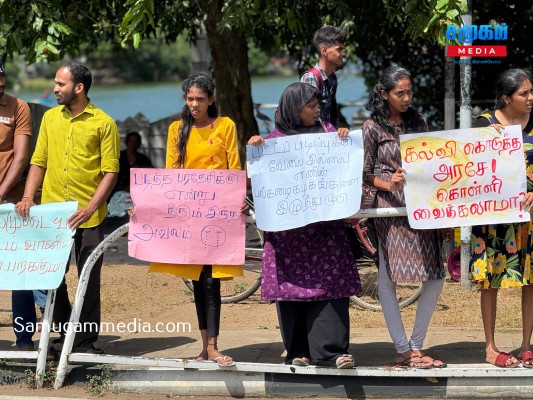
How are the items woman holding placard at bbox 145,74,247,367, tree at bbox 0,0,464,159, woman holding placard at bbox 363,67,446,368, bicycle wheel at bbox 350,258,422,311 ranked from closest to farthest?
woman holding placard at bbox 363,67,446,368 → woman holding placard at bbox 145,74,247,367 → bicycle wheel at bbox 350,258,422,311 → tree at bbox 0,0,464,159

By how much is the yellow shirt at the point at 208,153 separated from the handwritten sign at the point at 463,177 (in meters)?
1.06

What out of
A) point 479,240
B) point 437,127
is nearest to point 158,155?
point 437,127

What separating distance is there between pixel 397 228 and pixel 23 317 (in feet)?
8.40

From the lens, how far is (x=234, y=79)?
→ 13758 millimetres

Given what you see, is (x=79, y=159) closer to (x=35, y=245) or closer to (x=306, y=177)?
(x=35, y=245)

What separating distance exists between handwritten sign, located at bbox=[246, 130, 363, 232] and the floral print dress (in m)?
0.79

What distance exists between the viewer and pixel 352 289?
617 centimetres

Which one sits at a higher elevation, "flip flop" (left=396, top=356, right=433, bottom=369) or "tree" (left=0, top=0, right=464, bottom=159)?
"tree" (left=0, top=0, right=464, bottom=159)

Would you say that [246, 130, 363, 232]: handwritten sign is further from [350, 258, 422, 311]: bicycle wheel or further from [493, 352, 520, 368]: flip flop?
[350, 258, 422, 311]: bicycle wheel

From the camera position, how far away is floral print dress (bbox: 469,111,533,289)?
6.13 meters

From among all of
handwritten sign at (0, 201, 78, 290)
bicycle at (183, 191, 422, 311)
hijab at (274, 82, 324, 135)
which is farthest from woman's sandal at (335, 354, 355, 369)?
handwritten sign at (0, 201, 78, 290)

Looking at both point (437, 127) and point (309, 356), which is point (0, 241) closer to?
point (309, 356)

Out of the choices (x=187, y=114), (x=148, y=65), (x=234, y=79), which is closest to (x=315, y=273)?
(x=187, y=114)

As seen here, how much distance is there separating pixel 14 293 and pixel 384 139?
2660 mm
